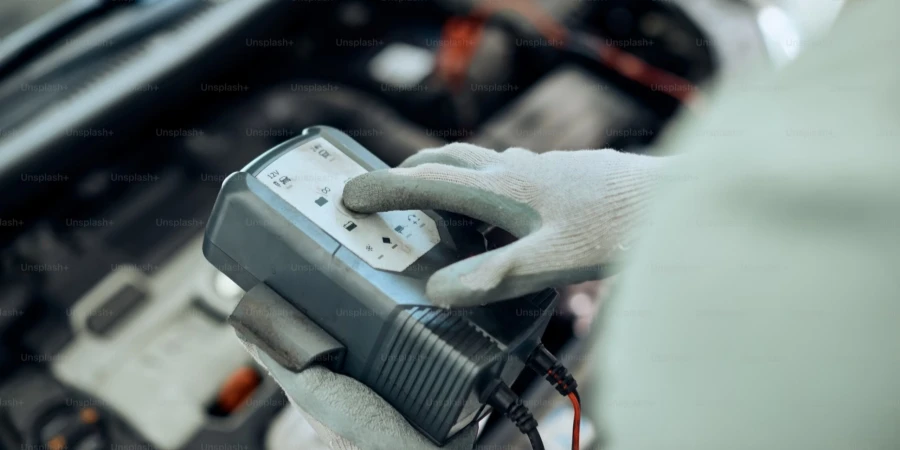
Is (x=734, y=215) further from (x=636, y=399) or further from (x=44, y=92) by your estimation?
(x=44, y=92)

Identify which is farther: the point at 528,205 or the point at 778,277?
the point at 528,205

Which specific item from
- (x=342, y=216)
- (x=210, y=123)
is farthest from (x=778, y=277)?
(x=210, y=123)

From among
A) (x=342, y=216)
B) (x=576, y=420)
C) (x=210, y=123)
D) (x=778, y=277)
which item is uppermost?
(x=778, y=277)

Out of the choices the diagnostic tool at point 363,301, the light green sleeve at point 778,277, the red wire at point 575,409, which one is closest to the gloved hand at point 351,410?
the diagnostic tool at point 363,301

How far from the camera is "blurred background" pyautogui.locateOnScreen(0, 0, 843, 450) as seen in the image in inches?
36.9

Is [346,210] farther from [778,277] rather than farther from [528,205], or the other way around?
[778,277]

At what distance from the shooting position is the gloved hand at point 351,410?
569 millimetres

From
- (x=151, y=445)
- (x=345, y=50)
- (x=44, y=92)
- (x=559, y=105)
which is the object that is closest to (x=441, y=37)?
(x=345, y=50)

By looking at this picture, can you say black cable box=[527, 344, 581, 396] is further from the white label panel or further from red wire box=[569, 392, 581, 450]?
the white label panel

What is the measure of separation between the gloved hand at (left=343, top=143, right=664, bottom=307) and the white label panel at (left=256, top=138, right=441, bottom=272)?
0.02 metres

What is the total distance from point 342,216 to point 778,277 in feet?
1.32

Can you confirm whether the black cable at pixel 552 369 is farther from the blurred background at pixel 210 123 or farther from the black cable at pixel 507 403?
the blurred background at pixel 210 123

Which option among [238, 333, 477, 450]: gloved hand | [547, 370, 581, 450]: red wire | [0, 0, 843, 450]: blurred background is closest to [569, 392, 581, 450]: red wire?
[547, 370, 581, 450]: red wire

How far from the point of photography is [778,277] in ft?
0.91
